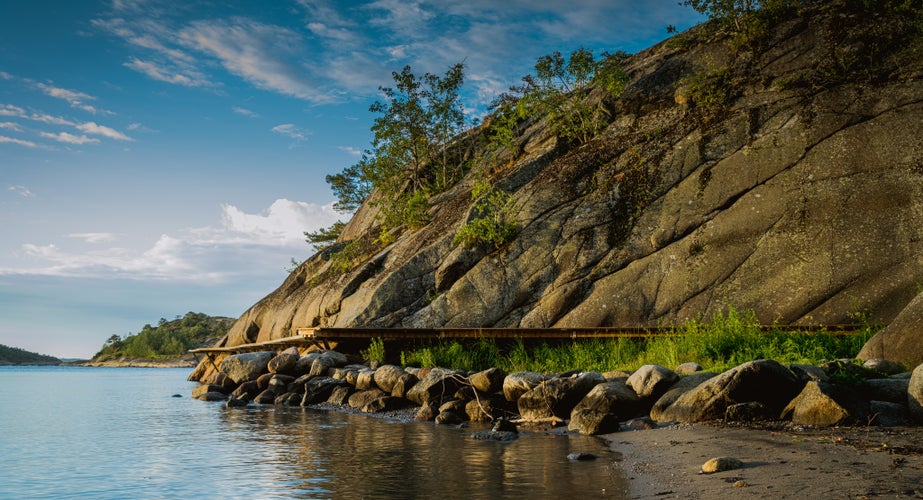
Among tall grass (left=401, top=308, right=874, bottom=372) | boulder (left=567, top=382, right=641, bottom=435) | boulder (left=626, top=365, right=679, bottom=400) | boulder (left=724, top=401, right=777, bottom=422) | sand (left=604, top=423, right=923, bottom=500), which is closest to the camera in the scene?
sand (left=604, top=423, right=923, bottom=500)

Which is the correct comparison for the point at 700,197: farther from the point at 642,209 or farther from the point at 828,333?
the point at 828,333

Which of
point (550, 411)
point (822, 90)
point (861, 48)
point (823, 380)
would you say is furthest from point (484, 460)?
point (861, 48)

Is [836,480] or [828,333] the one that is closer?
[836,480]

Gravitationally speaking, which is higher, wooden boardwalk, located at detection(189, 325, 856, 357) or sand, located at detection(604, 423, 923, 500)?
wooden boardwalk, located at detection(189, 325, 856, 357)

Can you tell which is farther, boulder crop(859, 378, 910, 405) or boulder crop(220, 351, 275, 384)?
boulder crop(220, 351, 275, 384)

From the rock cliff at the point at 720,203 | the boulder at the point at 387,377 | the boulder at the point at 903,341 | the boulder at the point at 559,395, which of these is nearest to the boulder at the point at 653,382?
the boulder at the point at 559,395

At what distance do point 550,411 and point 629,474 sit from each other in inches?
203

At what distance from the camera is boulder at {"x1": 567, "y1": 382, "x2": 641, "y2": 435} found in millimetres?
10891

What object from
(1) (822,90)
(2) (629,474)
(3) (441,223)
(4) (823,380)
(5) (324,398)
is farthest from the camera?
(3) (441,223)

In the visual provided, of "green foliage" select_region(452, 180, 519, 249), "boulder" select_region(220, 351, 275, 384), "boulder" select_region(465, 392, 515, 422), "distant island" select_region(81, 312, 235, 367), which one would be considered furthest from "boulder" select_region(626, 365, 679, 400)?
"distant island" select_region(81, 312, 235, 367)

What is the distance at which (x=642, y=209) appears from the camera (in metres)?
20.6

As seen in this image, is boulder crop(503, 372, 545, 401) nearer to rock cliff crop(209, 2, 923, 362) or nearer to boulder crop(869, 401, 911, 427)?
rock cliff crop(209, 2, 923, 362)

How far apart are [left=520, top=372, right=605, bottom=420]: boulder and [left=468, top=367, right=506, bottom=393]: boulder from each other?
5.61 feet

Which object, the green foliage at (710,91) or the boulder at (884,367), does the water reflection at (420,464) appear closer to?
the boulder at (884,367)
